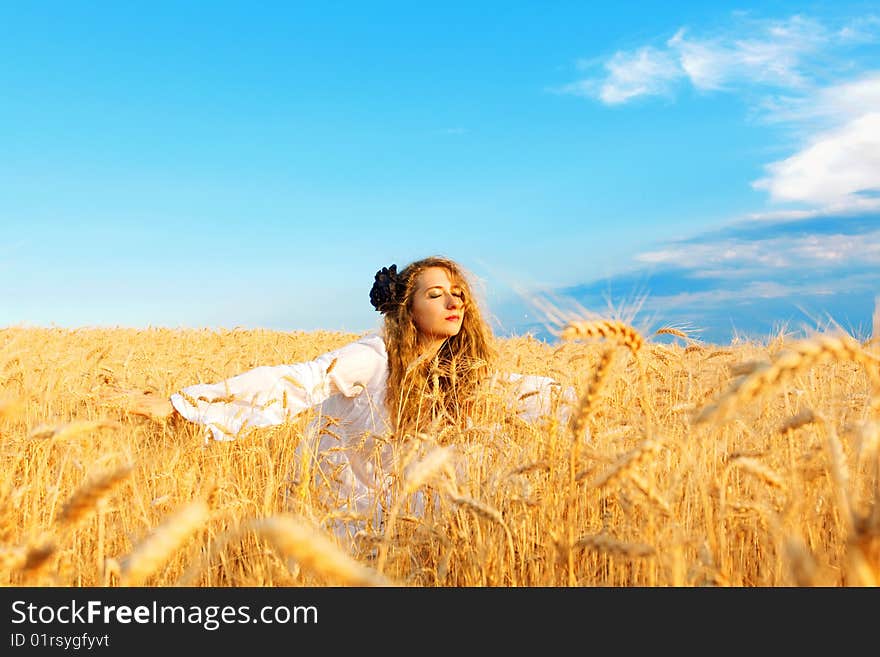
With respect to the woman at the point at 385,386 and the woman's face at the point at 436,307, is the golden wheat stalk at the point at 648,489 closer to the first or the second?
the woman at the point at 385,386

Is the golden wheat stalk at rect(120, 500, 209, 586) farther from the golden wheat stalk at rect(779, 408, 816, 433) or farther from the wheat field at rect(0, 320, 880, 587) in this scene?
the golden wheat stalk at rect(779, 408, 816, 433)

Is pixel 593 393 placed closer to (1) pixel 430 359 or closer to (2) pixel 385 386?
(1) pixel 430 359

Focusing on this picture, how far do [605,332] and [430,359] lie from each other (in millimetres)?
2337

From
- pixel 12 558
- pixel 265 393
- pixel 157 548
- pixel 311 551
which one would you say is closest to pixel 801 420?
pixel 311 551

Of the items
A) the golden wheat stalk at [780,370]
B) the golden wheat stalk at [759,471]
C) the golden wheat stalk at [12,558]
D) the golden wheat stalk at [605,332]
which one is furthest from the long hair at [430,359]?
the golden wheat stalk at [780,370]

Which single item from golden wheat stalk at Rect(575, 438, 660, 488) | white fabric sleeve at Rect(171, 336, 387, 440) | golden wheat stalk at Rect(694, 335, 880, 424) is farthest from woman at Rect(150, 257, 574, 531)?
golden wheat stalk at Rect(694, 335, 880, 424)

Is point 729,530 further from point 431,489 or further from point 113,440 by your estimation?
point 113,440

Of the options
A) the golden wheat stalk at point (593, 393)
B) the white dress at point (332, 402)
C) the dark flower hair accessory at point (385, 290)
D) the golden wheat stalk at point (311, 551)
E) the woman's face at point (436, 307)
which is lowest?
the golden wheat stalk at point (311, 551)

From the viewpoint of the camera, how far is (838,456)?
0.91m

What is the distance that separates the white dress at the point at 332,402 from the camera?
335 centimetres

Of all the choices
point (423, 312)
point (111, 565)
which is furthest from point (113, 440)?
point (111, 565)

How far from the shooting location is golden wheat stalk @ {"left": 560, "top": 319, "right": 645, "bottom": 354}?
4.50 ft

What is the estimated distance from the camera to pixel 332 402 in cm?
390
